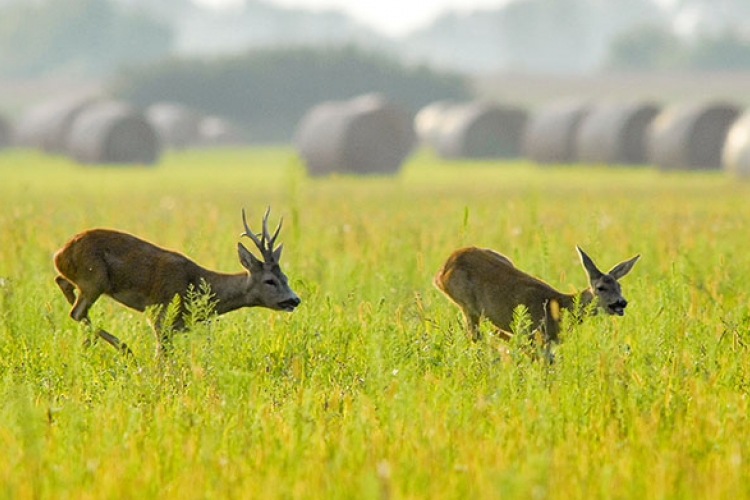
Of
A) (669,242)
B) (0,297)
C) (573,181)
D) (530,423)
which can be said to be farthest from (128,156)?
(530,423)

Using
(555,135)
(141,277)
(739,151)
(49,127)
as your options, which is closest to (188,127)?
(49,127)

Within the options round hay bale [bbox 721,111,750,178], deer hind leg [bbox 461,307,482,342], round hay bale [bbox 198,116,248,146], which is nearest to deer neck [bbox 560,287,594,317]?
deer hind leg [bbox 461,307,482,342]

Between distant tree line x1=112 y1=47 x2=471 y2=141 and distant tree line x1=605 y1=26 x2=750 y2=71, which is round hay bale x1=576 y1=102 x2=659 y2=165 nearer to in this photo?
distant tree line x1=112 y1=47 x2=471 y2=141

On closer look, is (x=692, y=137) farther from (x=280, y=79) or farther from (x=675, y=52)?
(x=675, y=52)

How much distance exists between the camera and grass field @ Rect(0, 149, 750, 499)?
15.1 ft

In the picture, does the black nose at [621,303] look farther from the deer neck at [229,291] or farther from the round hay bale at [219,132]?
the round hay bale at [219,132]

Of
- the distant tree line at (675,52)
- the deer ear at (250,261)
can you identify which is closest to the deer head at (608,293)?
the deer ear at (250,261)

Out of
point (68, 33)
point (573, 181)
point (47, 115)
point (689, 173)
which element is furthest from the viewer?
point (68, 33)

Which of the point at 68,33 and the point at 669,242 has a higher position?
the point at 68,33

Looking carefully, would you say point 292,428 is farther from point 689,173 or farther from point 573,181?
point 689,173

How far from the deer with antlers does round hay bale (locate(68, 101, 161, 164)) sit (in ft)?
98.7

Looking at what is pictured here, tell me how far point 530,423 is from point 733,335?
2086 millimetres

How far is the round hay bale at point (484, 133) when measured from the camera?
42.1m

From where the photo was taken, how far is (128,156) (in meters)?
37.8
